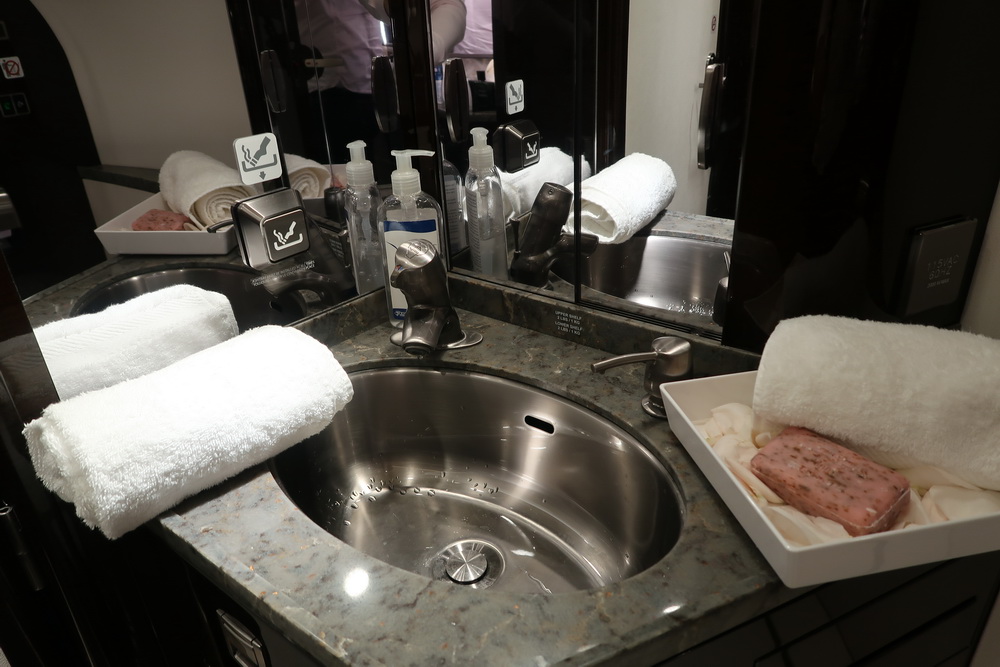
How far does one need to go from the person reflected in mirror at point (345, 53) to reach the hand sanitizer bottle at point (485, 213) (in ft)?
0.54

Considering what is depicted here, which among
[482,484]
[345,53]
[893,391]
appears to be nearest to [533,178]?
[345,53]

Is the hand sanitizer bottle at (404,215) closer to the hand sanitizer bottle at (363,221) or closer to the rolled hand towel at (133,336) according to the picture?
the hand sanitizer bottle at (363,221)

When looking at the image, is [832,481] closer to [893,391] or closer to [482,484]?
[893,391]

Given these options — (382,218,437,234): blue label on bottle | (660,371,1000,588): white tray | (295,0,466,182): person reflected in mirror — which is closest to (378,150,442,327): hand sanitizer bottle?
(382,218,437,234): blue label on bottle

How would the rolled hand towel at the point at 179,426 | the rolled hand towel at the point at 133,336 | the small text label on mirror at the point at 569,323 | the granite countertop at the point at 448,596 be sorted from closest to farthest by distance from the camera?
the granite countertop at the point at 448,596 < the rolled hand towel at the point at 179,426 < the rolled hand towel at the point at 133,336 < the small text label on mirror at the point at 569,323

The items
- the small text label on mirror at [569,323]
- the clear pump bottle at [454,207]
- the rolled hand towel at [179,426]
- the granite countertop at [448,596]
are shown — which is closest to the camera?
the granite countertop at [448,596]

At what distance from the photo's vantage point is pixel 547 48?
952 millimetres

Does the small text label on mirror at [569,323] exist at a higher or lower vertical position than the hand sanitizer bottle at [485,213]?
lower

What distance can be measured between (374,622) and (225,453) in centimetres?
27

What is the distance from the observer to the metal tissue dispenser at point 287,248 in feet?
3.23

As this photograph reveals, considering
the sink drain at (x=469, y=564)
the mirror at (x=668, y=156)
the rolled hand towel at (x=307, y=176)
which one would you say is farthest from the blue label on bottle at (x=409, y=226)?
the sink drain at (x=469, y=564)

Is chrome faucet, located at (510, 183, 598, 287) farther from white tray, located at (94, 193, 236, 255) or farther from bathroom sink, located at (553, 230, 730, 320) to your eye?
white tray, located at (94, 193, 236, 255)

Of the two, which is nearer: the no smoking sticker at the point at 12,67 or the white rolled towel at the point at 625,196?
the no smoking sticker at the point at 12,67

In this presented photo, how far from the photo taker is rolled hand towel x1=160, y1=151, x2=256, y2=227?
90 cm
